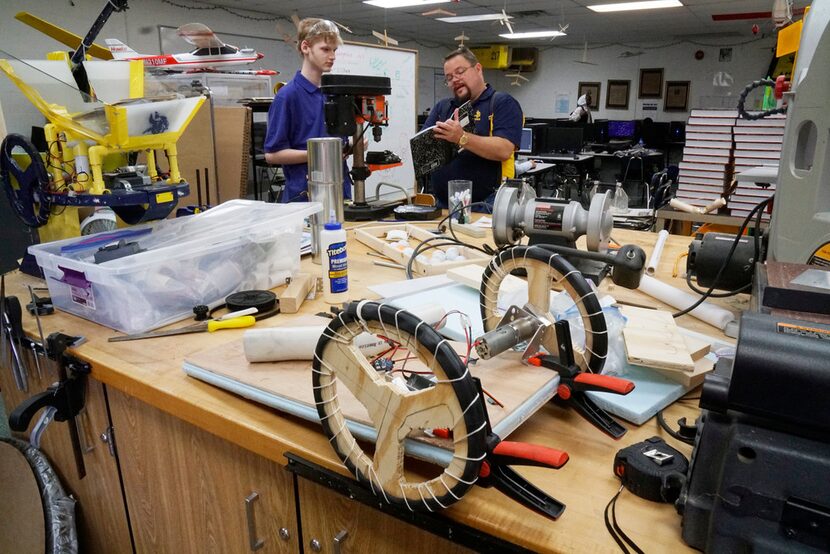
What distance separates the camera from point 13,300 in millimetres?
1166

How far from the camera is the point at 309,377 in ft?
2.80

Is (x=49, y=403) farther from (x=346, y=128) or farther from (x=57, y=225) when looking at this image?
(x=346, y=128)

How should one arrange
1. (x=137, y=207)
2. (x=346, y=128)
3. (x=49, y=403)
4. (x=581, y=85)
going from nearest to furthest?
1. (x=49, y=403)
2. (x=137, y=207)
3. (x=346, y=128)
4. (x=581, y=85)

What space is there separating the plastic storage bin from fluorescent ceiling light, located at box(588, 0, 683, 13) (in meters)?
6.44

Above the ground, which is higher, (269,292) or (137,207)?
(137,207)

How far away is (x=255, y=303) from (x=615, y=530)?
2.89ft

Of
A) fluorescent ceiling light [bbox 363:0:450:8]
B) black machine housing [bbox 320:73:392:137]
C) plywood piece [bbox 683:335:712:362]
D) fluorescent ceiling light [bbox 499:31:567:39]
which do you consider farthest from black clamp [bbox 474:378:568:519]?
fluorescent ceiling light [bbox 499:31:567:39]

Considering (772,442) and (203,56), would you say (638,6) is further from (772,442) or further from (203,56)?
(772,442)

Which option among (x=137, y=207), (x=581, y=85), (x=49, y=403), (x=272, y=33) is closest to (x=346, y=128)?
(x=137, y=207)

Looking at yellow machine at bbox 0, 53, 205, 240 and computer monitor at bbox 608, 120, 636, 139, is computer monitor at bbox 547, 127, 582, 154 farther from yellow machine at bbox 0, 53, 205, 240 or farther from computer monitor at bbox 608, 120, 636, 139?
yellow machine at bbox 0, 53, 205, 240

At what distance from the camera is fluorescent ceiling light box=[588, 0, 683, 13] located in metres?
6.30

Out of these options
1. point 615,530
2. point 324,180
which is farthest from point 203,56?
point 615,530

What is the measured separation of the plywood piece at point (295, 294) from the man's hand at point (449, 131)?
123cm

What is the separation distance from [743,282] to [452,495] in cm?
97
